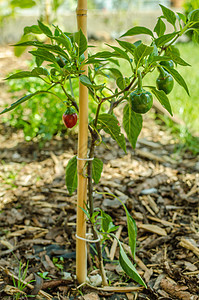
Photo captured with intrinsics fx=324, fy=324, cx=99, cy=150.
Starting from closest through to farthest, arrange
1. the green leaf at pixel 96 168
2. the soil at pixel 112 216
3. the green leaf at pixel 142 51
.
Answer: the green leaf at pixel 142 51 < the green leaf at pixel 96 168 < the soil at pixel 112 216

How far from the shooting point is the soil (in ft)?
4.26

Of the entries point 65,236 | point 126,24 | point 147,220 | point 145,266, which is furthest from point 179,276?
point 126,24

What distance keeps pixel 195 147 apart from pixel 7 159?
142cm

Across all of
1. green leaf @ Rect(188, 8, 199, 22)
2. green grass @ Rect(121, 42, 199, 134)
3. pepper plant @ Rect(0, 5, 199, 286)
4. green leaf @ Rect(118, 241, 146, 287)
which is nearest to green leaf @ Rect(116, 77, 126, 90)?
pepper plant @ Rect(0, 5, 199, 286)

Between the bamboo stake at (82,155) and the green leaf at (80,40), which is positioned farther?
the bamboo stake at (82,155)

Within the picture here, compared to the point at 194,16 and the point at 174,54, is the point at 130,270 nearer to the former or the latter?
the point at 174,54

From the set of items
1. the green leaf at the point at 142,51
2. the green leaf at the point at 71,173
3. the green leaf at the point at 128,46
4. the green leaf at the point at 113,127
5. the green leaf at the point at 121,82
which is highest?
the green leaf at the point at 128,46

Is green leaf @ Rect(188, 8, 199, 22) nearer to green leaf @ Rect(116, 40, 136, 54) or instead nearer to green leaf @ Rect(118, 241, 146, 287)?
green leaf @ Rect(116, 40, 136, 54)

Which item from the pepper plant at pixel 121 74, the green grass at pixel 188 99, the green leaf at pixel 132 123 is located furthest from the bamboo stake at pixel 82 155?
the green grass at pixel 188 99

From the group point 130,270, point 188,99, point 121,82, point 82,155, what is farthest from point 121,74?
point 188,99

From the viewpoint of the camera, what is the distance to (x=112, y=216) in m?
1.72

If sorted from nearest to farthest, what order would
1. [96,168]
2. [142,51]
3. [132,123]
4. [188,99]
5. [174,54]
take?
[142,51], [174,54], [132,123], [96,168], [188,99]

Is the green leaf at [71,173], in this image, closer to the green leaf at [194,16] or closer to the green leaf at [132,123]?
the green leaf at [132,123]

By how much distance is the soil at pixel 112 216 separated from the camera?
1.30 meters
